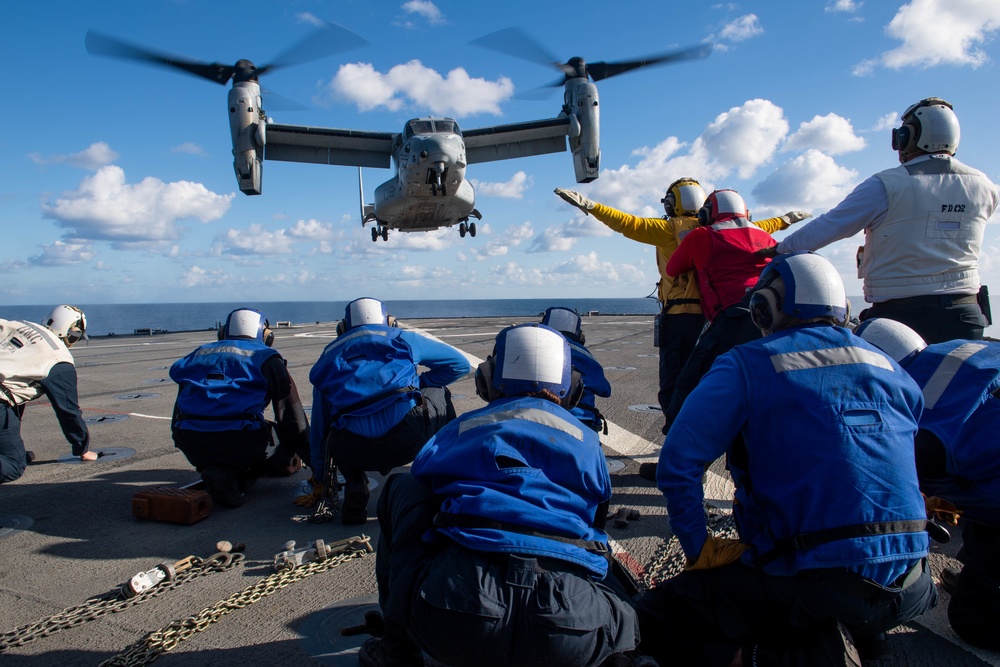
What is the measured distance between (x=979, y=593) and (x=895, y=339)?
120cm

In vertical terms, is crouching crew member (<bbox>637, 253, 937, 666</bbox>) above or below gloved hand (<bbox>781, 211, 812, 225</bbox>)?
below

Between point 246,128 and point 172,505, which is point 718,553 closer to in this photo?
point 172,505

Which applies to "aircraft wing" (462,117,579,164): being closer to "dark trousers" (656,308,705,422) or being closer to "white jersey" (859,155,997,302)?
"dark trousers" (656,308,705,422)

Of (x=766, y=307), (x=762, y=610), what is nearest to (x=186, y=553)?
(x=762, y=610)

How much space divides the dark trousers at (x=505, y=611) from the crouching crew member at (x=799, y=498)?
46 cm

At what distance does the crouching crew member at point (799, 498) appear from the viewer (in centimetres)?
209

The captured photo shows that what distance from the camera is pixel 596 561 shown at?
2160 mm

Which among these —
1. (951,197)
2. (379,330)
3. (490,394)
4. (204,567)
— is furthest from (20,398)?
(951,197)

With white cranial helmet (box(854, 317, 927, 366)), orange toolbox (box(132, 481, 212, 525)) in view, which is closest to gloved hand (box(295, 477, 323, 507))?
orange toolbox (box(132, 481, 212, 525))

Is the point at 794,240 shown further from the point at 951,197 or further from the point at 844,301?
the point at 844,301

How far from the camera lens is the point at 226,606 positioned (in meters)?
3.06

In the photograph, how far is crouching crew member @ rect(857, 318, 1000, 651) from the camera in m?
2.57

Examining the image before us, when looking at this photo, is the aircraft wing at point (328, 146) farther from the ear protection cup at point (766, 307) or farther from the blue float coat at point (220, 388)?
the ear protection cup at point (766, 307)

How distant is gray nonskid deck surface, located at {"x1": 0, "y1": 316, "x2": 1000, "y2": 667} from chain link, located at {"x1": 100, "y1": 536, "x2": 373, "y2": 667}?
0.13 ft
